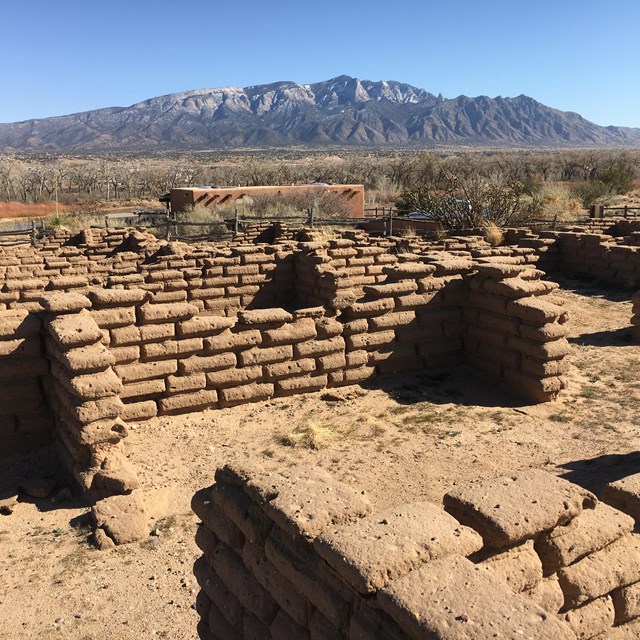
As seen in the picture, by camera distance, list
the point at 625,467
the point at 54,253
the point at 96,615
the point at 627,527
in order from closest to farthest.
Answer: the point at 627,527 < the point at 96,615 < the point at 625,467 < the point at 54,253

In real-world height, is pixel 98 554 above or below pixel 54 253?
below

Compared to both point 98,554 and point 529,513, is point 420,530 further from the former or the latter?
point 98,554

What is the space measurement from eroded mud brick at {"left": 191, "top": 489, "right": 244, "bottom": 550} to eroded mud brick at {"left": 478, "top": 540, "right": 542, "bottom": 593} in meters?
1.43

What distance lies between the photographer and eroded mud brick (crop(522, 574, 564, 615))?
341 cm

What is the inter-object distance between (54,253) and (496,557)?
13.4 meters

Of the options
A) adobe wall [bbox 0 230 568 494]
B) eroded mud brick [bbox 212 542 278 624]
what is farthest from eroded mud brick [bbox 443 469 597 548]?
adobe wall [bbox 0 230 568 494]

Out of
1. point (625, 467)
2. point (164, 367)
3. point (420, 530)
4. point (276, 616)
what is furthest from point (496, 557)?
point (164, 367)

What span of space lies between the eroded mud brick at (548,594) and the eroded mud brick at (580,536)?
6cm

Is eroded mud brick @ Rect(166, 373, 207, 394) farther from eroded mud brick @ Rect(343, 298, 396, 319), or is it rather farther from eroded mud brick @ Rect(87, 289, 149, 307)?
eroded mud brick @ Rect(343, 298, 396, 319)

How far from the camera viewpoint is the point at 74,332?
6.41 m

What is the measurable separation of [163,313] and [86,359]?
1.46m

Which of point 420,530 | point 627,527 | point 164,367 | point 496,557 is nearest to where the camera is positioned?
point 420,530

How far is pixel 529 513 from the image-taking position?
11.4ft

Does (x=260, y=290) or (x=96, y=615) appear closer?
(x=96, y=615)
